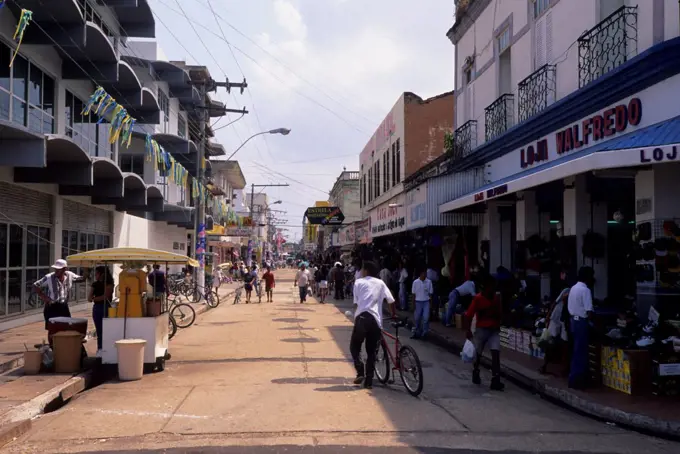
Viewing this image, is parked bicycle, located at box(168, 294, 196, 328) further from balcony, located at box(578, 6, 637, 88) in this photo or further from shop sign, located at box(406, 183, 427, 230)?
balcony, located at box(578, 6, 637, 88)

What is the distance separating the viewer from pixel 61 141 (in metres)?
14.3

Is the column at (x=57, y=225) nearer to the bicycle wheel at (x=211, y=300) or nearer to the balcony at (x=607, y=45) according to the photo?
the bicycle wheel at (x=211, y=300)

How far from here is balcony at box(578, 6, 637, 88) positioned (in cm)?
1042

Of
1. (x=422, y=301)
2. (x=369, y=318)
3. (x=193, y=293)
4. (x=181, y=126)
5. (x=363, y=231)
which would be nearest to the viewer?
(x=369, y=318)

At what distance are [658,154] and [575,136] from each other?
418cm

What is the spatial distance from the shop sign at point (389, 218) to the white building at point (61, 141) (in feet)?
29.2

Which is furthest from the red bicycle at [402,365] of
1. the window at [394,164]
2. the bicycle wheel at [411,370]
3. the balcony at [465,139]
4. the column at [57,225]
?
the window at [394,164]

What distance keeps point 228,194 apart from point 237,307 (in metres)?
38.2

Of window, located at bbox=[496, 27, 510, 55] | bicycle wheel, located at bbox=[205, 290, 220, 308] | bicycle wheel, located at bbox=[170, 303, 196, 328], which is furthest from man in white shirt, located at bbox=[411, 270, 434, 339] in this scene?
bicycle wheel, located at bbox=[205, 290, 220, 308]

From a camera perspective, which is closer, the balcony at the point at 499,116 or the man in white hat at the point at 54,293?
the man in white hat at the point at 54,293

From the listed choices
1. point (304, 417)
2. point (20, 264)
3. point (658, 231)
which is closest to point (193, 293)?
point (20, 264)

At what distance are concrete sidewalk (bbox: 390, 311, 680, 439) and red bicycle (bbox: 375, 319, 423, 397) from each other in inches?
75.3

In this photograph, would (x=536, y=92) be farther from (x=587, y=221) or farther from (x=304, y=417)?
(x=304, y=417)

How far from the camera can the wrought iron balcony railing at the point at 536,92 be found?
1356 cm
